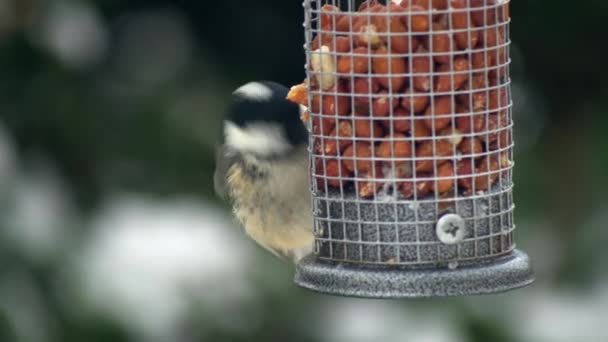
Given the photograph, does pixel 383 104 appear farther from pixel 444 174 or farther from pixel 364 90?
pixel 444 174

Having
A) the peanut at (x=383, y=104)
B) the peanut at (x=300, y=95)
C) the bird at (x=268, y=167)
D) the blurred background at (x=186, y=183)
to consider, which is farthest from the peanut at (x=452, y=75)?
the blurred background at (x=186, y=183)

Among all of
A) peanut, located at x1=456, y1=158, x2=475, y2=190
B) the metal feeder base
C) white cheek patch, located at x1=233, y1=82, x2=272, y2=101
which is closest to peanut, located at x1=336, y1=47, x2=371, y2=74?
peanut, located at x1=456, y1=158, x2=475, y2=190

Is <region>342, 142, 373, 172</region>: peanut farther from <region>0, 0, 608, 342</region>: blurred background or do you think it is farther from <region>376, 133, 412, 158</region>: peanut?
<region>0, 0, 608, 342</region>: blurred background

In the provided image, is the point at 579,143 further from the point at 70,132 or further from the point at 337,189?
the point at 337,189

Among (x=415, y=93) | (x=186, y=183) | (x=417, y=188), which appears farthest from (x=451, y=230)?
(x=186, y=183)

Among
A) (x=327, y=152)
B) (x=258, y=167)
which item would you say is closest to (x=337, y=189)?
(x=327, y=152)

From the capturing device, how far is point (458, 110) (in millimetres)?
3389

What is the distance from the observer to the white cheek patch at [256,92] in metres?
4.15

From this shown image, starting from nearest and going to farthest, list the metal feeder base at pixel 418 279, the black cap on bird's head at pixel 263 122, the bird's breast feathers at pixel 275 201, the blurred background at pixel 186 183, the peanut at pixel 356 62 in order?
the metal feeder base at pixel 418 279, the peanut at pixel 356 62, the black cap on bird's head at pixel 263 122, the bird's breast feathers at pixel 275 201, the blurred background at pixel 186 183

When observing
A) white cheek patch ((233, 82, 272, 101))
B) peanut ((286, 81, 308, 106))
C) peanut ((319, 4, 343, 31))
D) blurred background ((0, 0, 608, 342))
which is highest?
peanut ((319, 4, 343, 31))

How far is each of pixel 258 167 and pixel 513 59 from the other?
2.25 metres

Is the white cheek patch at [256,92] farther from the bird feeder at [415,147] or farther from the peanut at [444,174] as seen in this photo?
the peanut at [444,174]

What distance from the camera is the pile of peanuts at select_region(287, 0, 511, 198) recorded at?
3342 millimetres

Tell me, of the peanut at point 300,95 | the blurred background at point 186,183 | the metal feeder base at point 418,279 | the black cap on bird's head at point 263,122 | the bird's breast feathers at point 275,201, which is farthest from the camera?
the blurred background at point 186,183
